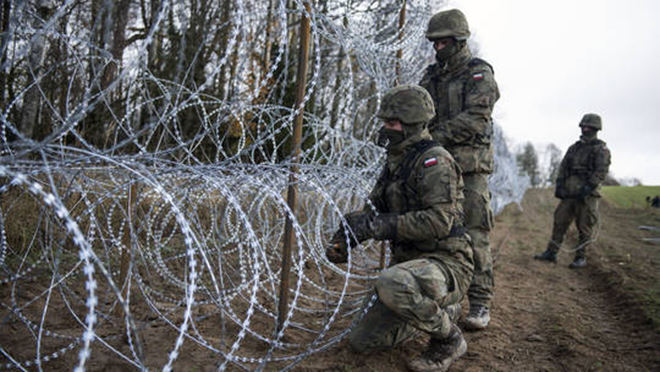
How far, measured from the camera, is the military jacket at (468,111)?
3.29 meters

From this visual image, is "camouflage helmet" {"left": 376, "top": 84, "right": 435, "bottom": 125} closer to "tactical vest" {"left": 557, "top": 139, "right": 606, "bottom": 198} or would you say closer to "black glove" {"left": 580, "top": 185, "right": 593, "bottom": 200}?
"black glove" {"left": 580, "top": 185, "right": 593, "bottom": 200}

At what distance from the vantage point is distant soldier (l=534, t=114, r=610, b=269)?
5.98m

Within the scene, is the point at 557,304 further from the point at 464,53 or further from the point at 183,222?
the point at 183,222

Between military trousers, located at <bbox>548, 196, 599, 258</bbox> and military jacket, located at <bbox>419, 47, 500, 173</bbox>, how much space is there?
139 inches

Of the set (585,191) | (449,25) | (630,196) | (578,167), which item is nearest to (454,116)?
(449,25)

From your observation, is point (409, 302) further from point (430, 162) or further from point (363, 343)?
point (430, 162)

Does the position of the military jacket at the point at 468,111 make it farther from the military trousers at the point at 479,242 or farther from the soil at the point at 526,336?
the soil at the point at 526,336

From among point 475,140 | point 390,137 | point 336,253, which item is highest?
point 475,140

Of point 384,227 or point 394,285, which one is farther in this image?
point 384,227

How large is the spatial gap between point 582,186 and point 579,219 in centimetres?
48

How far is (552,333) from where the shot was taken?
10.5ft

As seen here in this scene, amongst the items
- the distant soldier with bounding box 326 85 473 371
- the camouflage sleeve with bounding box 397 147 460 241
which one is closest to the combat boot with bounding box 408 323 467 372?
the distant soldier with bounding box 326 85 473 371

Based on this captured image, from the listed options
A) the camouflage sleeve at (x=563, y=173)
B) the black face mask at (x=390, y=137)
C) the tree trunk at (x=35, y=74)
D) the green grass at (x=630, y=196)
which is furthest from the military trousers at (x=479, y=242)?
the green grass at (x=630, y=196)

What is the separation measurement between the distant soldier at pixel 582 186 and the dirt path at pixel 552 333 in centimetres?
53
